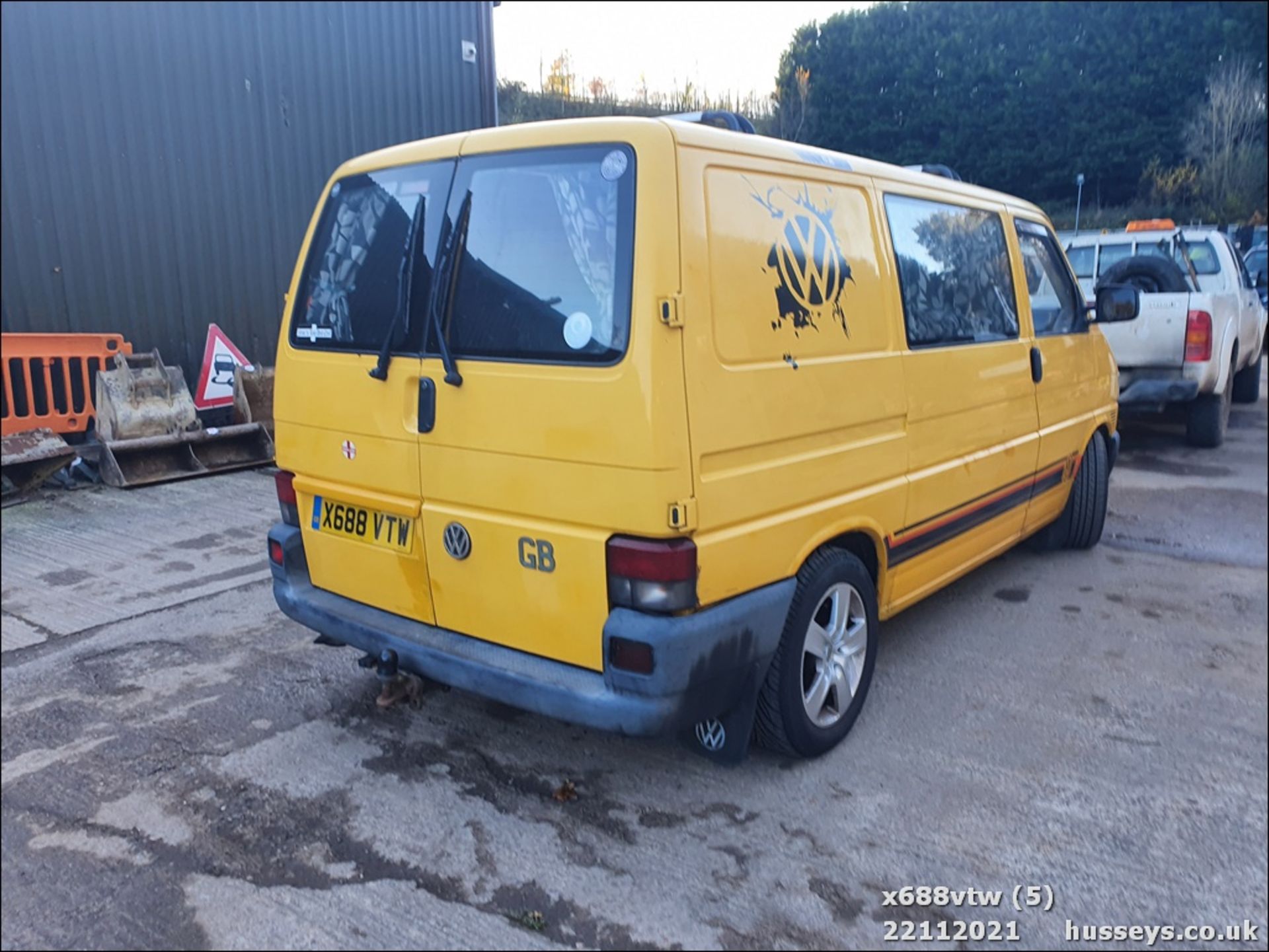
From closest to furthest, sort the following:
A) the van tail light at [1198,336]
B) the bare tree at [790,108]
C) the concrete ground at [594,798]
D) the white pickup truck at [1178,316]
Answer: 1. the concrete ground at [594,798]
2. the bare tree at [790,108]
3. the van tail light at [1198,336]
4. the white pickup truck at [1178,316]

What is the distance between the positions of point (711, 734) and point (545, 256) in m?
1.57

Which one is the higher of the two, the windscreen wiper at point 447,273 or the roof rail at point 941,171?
the roof rail at point 941,171

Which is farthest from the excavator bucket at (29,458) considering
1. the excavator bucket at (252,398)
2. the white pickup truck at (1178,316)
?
the white pickup truck at (1178,316)

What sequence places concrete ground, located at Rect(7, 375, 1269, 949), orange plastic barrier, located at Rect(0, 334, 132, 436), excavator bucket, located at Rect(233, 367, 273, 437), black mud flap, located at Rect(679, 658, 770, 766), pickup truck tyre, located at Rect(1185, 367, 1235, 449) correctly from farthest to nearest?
pickup truck tyre, located at Rect(1185, 367, 1235, 449) < excavator bucket, located at Rect(233, 367, 273, 437) < orange plastic barrier, located at Rect(0, 334, 132, 436) < black mud flap, located at Rect(679, 658, 770, 766) < concrete ground, located at Rect(7, 375, 1269, 949)

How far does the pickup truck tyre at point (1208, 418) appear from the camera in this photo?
8781 millimetres

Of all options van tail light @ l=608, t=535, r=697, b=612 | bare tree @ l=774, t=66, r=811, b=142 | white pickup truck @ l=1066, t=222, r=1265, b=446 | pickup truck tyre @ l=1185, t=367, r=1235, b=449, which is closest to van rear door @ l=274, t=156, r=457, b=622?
van tail light @ l=608, t=535, r=697, b=612

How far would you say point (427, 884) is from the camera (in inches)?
105

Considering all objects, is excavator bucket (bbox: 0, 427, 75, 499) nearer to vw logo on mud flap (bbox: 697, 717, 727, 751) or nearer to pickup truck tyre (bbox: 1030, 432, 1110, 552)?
vw logo on mud flap (bbox: 697, 717, 727, 751)

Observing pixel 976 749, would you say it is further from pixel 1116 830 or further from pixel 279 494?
pixel 279 494

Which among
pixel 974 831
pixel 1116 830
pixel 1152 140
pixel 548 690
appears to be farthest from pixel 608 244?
pixel 1152 140

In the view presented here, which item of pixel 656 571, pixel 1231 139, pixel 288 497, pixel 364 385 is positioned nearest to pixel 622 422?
pixel 656 571

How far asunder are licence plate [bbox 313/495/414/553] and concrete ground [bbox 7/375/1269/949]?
78cm

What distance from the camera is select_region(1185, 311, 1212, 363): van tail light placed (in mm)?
8094

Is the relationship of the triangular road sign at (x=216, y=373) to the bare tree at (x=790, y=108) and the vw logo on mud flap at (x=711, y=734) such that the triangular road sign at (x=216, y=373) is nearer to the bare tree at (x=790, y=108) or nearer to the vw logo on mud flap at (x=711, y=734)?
the bare tree at (x=790, y=108)
